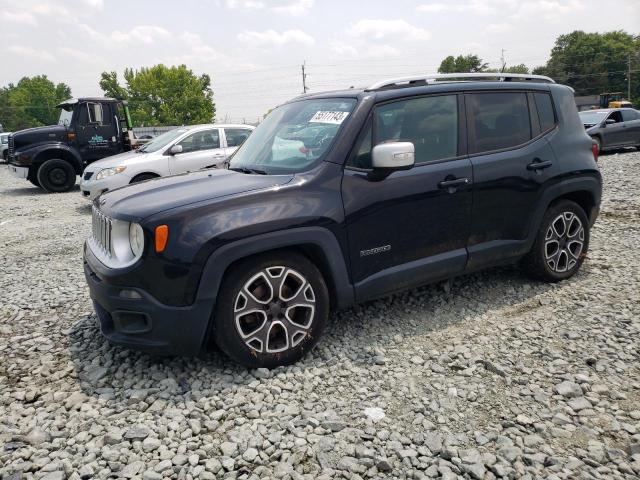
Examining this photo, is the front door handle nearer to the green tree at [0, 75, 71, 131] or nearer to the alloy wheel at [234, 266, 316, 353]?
Answer: the alloy wheel at [234, 266, 316, 353]

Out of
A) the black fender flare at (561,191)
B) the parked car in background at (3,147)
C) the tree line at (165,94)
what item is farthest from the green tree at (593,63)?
the black fender flare at (561,191)

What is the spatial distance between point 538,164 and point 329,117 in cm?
191

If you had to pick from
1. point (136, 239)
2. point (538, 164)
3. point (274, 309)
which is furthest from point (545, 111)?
point (136, 239)

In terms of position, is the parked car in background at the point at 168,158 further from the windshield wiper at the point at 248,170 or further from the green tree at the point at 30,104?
the green tree at the point at 30,104

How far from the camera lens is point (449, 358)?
340 cm

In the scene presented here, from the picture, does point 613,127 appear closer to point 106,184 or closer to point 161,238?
point 106,184

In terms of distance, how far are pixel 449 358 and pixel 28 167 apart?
43.2 feet

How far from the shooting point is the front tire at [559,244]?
4.48m

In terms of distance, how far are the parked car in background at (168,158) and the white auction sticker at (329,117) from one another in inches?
229

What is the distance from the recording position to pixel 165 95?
236 ft

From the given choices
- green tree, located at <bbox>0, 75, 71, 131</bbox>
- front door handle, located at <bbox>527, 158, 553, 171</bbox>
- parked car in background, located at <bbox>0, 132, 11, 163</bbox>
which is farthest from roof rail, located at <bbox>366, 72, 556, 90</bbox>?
green tree, located at <bbox>0, 75, 71, 131</bbox>

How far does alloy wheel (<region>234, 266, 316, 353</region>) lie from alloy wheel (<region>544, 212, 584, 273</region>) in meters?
2.49

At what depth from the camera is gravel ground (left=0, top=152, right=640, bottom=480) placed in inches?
96.4

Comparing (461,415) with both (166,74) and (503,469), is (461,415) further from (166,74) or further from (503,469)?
(166,74)
